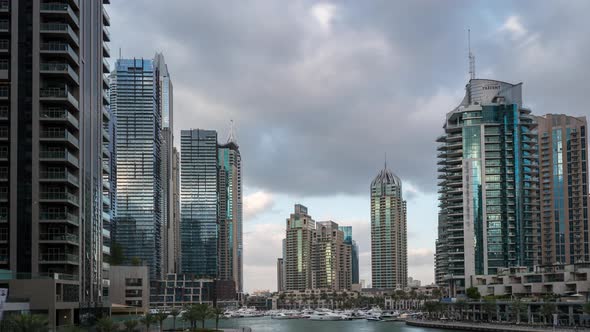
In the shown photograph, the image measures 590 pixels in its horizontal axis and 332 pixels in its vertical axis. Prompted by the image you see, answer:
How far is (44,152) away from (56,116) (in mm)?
4670

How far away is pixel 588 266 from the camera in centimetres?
→ 17325

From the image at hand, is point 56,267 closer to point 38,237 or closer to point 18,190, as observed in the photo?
point 38,237

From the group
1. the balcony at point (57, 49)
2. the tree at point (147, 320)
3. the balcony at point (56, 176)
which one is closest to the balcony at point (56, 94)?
the balcony at point (57, 49)

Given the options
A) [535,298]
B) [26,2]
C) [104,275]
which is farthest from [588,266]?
[26,2]

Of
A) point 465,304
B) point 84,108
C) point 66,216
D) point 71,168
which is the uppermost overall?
point 84,108

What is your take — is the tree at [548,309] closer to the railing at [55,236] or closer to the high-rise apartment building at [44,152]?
the high-rise apartment building at [44,152]

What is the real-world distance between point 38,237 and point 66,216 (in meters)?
4.06

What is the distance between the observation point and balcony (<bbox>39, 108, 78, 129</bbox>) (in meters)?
95.1

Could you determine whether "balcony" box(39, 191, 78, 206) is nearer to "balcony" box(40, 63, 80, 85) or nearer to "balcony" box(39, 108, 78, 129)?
"balcony" box(39, 108, 78, 129)

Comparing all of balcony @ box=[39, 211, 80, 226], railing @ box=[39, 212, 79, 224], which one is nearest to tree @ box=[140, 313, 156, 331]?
balcony @ box=[39, 211, 80, 226]

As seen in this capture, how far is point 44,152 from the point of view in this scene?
3757 inches

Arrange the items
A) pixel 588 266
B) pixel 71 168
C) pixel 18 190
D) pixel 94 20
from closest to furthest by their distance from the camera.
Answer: pixel 18 190
pixel 71 168
pixel 94 20
pixel 588 266

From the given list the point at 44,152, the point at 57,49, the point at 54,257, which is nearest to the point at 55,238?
the point at 54,257

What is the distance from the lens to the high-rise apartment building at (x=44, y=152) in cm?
9225
